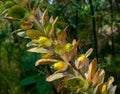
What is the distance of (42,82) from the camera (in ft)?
5.29

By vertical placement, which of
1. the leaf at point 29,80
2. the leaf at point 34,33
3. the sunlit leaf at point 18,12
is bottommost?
the leaf at point 29,80

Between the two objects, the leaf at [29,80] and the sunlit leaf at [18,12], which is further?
the leaf at [29,80]

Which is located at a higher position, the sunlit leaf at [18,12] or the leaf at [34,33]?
the sunlit leaf at [18,12]

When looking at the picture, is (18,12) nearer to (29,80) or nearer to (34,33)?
(34,33)

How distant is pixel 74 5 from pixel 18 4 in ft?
2.57

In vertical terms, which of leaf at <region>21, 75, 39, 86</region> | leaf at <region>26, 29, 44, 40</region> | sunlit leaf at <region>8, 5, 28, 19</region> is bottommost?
leaf at <region>21, 75, 39, 86</region>

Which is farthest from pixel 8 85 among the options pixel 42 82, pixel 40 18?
pixel 40 18

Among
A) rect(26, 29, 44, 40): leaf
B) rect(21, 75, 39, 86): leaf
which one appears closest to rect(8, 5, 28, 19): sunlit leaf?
rect(26, 29, 44, 40): leaf

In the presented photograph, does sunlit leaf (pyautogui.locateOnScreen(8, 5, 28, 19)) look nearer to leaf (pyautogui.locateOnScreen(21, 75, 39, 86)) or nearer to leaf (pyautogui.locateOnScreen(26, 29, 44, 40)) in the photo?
leaf (pyautogui.locateOnScreen(26, 29, 44, 40))

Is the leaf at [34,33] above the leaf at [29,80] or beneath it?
above

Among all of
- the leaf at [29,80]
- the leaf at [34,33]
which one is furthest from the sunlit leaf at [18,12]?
the leaf at [29,80]

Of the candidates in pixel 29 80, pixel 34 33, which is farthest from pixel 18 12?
pixel 29 80

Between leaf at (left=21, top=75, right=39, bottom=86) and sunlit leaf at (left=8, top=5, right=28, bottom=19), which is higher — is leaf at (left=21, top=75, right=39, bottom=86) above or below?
below

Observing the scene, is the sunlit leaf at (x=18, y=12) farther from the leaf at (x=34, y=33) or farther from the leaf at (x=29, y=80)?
the leaf at (x=29, y=80)
